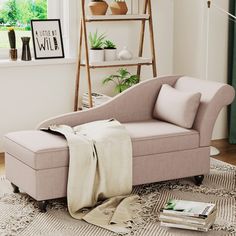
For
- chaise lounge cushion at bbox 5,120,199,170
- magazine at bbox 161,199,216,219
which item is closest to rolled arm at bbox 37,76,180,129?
chaise lounge cushion at bbox 5,120,199,170

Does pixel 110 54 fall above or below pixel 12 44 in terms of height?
below

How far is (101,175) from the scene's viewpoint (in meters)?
3.92

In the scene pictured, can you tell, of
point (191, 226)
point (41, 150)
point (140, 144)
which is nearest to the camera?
point (191, 226)

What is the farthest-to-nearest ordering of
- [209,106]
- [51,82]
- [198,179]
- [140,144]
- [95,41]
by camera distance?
[51,82]
[95,41]
[198,179]
[209,106]
[140,144]

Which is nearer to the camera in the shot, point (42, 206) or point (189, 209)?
point (189, 209)

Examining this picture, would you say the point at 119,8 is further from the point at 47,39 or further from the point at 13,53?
the point at 13,53

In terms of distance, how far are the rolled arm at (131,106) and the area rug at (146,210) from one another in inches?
21.5

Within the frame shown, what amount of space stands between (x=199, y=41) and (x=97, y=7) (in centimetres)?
102

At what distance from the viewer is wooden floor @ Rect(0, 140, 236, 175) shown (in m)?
5.07

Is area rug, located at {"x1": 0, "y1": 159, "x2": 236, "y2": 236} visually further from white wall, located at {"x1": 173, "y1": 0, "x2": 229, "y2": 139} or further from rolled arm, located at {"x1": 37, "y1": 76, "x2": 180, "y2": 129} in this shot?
white wall, located at {"x1": 173, "y1": 0, "x2": 229, "y2": 139}

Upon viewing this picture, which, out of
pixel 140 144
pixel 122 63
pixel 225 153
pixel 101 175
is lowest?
pixel 225 153

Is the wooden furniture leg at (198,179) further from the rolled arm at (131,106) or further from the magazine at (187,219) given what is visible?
the magazine at (187,219)

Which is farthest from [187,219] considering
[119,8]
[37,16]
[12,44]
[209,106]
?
[37,16]

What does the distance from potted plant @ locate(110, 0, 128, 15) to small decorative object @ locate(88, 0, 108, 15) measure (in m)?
0.09
